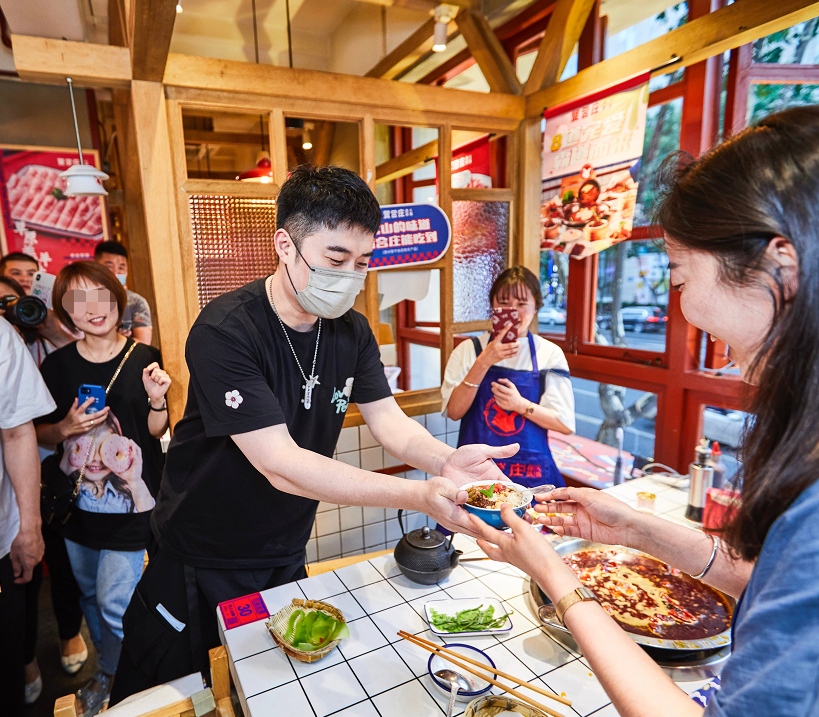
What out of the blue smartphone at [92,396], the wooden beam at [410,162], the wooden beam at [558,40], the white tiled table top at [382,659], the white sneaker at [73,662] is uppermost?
the wooden beam at [558,40]

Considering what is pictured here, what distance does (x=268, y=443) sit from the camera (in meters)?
1.39

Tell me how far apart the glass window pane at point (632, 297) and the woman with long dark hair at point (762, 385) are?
2246 mm

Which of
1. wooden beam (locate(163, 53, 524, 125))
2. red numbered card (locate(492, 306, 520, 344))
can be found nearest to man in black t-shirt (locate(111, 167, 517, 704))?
red numbered card (locate(492, 306, 520, 344))

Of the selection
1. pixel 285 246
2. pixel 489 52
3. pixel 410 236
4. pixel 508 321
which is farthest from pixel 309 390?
pixel 489 52

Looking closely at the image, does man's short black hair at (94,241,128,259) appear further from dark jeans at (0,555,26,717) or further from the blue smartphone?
dark jeans at (0,555,26,717)

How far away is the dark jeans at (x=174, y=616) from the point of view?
1.65 metres

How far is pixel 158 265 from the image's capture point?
239 cm

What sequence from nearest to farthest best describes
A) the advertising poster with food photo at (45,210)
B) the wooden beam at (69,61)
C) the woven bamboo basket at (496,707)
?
1. the woven bamboo basket at (496,707)
2. the wooden beam at (69,61)
3. the advertising poster with food photo at (45,210)

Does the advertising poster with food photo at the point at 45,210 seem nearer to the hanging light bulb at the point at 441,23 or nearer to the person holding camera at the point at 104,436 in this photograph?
the person holding camera at the point at 104,436

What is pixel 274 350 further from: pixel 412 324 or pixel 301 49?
pixel 301 49

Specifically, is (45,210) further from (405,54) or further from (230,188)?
(405,54)

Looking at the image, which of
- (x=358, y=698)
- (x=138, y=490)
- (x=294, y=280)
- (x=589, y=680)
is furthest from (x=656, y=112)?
(x=138, y=490)

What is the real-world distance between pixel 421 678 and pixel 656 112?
10.2 feet

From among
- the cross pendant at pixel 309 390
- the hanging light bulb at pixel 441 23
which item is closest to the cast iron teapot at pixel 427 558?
the cross pendant at pixel 309 390
